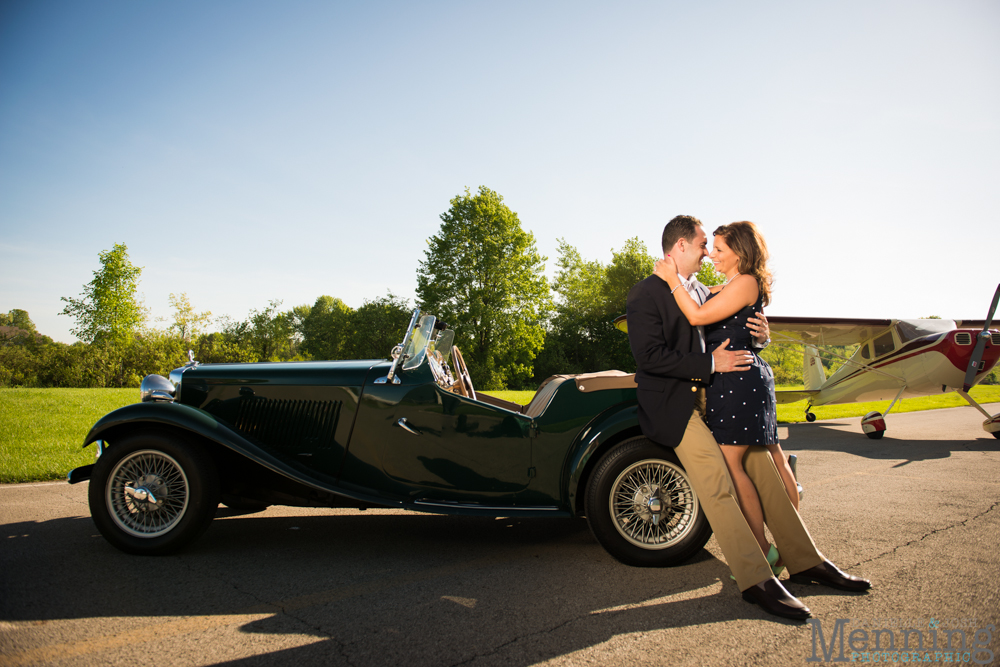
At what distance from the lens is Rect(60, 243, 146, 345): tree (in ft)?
102

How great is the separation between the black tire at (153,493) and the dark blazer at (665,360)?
2891 mm

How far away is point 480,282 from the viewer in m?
34.6

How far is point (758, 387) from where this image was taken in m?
2.96

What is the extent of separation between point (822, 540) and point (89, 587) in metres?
4.75

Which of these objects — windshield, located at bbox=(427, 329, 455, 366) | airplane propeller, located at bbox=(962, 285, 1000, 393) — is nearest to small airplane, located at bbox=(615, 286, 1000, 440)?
airplane propeller, located at bbox=(962, 285, 1000, 393)

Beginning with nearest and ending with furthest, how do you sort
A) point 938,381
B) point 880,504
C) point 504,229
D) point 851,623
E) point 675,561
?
point 851,623
point 675,561
point 880,504
point 938,381
point 504,229

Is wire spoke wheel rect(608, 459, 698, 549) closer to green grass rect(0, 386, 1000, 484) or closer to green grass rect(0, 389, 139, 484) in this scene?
green grass rect(0, 386, 1000, 484)

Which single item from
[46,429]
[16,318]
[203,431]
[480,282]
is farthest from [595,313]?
[16,318]

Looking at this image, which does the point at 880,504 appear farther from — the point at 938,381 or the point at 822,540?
the point at 938,381

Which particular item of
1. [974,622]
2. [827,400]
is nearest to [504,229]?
[827,400]

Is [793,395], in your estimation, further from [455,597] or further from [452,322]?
[452,322]

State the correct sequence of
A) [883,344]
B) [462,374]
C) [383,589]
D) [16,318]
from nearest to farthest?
1. [383,589]
2. [462,374]
3. [883,344]
4. [16,318]

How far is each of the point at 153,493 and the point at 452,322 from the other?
30.0m

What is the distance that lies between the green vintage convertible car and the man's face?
979 millimetres
